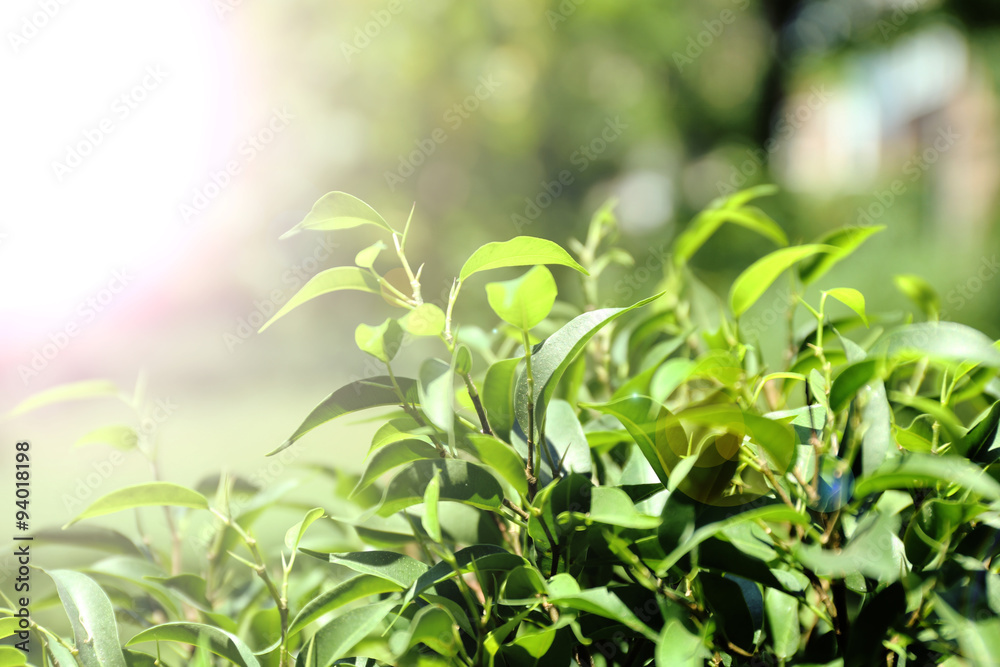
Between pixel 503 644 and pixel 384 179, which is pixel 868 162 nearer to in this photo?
pixel 384 179

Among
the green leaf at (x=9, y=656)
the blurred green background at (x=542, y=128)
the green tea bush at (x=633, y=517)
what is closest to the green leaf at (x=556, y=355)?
the green tea bush at (x=633, y=517)

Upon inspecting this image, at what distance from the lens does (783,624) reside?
0.27 m

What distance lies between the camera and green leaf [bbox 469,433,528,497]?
248 millimetres

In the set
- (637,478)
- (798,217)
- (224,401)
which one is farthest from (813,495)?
(224,401)

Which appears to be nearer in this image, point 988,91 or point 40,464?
point 988,91

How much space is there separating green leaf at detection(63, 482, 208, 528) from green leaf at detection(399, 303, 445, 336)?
0.12 meters

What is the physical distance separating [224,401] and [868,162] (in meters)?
6.34

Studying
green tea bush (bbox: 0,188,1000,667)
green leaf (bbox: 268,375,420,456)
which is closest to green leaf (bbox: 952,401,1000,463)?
green tea bush (bbox: 0,188,1000,667)

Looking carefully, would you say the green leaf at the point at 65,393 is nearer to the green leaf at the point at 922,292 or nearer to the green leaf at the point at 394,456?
the green leaf at the point at 394,456

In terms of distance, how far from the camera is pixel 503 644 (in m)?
0.24

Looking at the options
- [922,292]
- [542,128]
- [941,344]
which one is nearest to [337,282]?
[941,344]

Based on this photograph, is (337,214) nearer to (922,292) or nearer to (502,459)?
(502,459)

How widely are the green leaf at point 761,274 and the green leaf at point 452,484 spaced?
18 centimetres

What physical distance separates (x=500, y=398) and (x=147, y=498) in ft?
0.53
